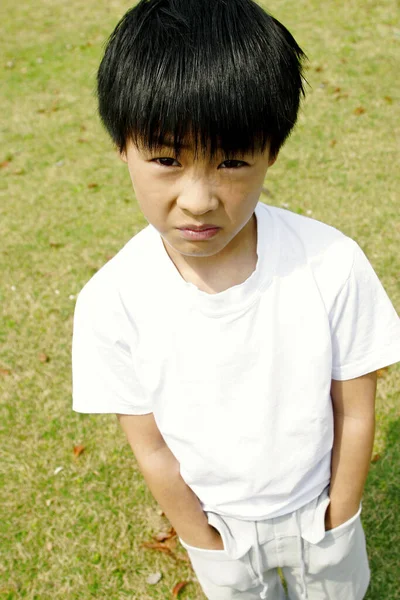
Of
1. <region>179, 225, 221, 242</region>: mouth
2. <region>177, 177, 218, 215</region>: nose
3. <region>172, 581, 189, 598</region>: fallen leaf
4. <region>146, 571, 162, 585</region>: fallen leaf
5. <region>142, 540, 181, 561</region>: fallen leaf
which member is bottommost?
<region>146, 571, 162, 585</region>: fallen leaf

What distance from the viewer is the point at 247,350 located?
1575 mm

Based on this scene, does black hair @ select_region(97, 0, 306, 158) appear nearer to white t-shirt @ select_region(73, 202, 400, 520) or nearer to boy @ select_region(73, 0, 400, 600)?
boy @ select_region(73, 0, 400, 600)

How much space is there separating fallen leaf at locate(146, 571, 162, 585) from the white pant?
921 mm

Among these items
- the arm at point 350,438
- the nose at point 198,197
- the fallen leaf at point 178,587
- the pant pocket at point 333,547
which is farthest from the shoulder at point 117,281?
the fallen leaf at point 178,587

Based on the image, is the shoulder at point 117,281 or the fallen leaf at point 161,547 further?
the fallen leaf at point 161,547

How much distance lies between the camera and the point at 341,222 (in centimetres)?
471

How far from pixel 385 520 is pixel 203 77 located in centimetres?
232

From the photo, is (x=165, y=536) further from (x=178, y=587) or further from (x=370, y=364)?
(x=370, y=364)

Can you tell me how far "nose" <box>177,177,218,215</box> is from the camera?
1.35 meters

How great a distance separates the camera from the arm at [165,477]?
70.9 inches

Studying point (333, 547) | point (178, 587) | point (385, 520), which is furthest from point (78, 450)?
point (333, 547)

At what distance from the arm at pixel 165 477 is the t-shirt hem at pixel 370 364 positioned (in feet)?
1.77

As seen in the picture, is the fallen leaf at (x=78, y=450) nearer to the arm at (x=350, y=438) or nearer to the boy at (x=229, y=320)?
the boy at (x=229, y=320)

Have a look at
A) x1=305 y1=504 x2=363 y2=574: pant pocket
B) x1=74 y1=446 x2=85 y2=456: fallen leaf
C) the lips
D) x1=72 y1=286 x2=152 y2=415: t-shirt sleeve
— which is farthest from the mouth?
x1=74 y1=446 x2=85 y2=456: fallen leaf
